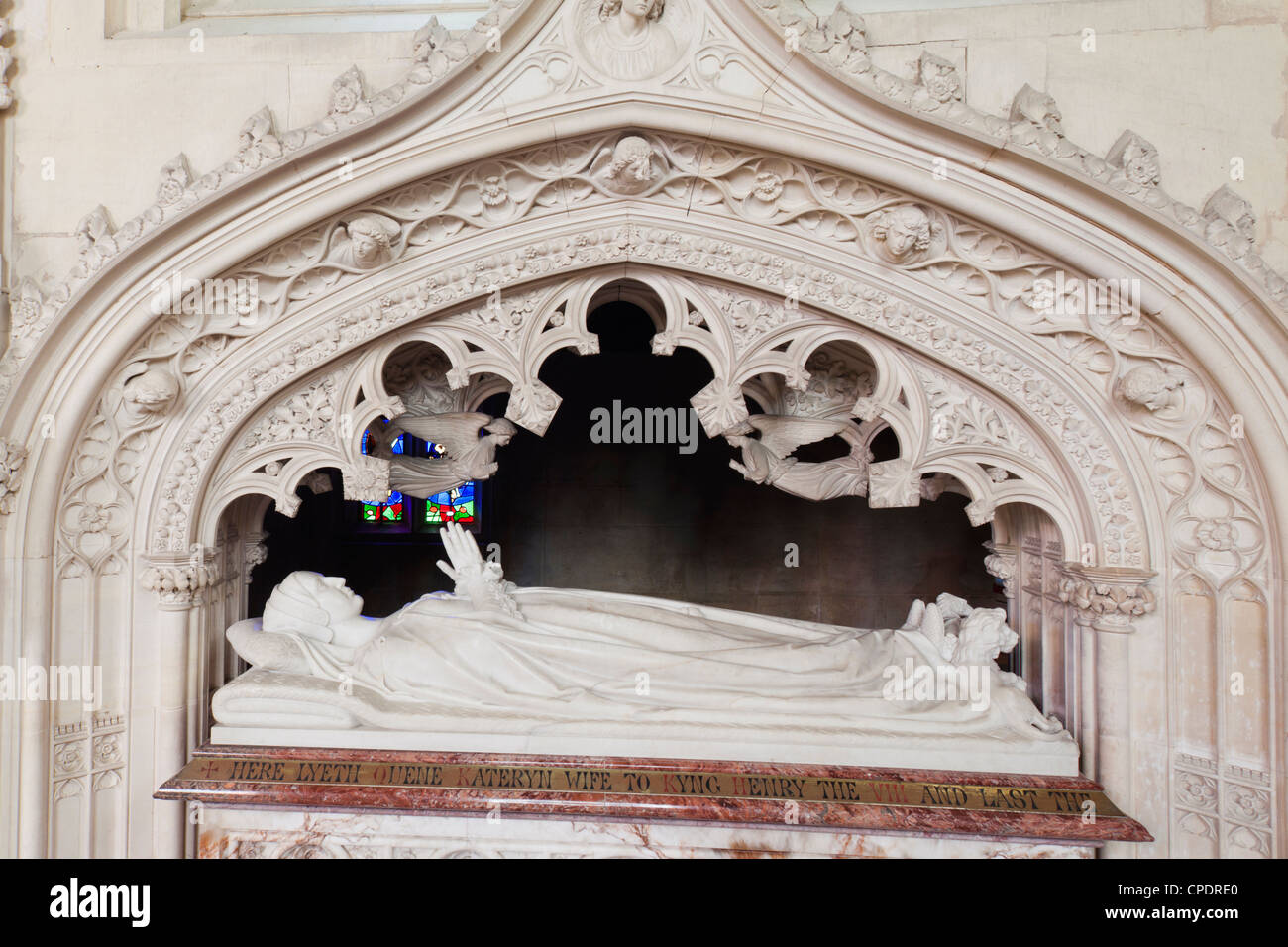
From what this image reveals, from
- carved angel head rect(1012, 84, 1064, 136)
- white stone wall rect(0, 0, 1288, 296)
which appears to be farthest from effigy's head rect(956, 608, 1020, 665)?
carved angel head rect(1012, 84, 1064, 136)

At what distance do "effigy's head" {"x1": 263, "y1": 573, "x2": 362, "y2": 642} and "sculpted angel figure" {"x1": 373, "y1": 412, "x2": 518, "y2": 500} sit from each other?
23.4 inches

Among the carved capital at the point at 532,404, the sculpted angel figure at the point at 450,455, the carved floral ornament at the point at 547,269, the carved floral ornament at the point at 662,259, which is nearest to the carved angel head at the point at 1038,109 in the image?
the carved floral ornament at the point at 662,259

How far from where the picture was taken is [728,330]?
11.6 ft

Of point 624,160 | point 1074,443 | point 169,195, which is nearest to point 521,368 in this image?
point 624,160

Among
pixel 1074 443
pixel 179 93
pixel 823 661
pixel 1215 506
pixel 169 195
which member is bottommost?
pixel 823 661

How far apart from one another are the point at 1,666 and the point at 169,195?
217cm

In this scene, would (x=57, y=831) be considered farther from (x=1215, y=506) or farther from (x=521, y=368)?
(x=1215, y=506)

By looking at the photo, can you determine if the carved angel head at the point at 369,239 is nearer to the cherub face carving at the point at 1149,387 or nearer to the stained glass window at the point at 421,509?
the stained glass window at the point at 421,509

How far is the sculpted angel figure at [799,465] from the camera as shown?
380 centimetres

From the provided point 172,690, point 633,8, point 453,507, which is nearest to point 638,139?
point 633,8

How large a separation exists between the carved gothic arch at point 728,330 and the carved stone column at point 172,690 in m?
0.02

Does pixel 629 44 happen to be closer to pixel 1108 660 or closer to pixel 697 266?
pixel 697 266

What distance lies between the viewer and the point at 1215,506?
10.6 ft

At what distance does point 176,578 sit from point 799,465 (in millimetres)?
2997
